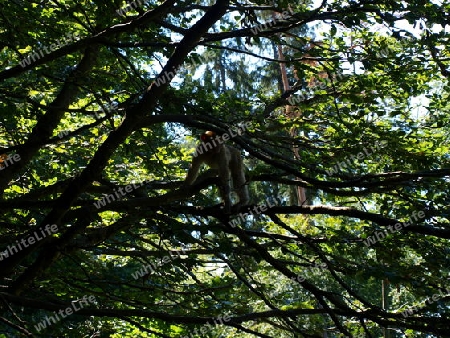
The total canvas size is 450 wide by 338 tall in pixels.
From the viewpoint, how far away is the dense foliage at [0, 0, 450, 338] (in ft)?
12.9

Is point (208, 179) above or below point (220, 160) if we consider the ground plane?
below

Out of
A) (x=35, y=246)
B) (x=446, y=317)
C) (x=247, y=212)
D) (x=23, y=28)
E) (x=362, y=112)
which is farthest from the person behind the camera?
(x=362, y=112)

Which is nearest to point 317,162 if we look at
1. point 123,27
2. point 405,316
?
point 405,316

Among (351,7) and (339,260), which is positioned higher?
(351,7)

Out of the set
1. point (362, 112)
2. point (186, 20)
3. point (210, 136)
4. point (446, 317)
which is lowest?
point (446, 317)

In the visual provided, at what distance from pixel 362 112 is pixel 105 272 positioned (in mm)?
3317

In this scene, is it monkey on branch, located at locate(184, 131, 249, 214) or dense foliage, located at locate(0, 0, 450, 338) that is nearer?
dense foliage, located at locate(0, 0, 450, 338)

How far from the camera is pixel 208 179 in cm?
456

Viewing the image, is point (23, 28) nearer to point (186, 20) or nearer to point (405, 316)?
point (186, 20)

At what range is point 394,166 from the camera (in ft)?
19.1

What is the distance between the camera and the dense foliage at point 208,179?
12.9 feet

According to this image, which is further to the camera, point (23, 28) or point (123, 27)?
point (23, 28)

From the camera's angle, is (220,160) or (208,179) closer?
(208,179)

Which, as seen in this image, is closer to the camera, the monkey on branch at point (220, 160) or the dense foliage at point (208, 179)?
the dense foliage at point (208, 179)
